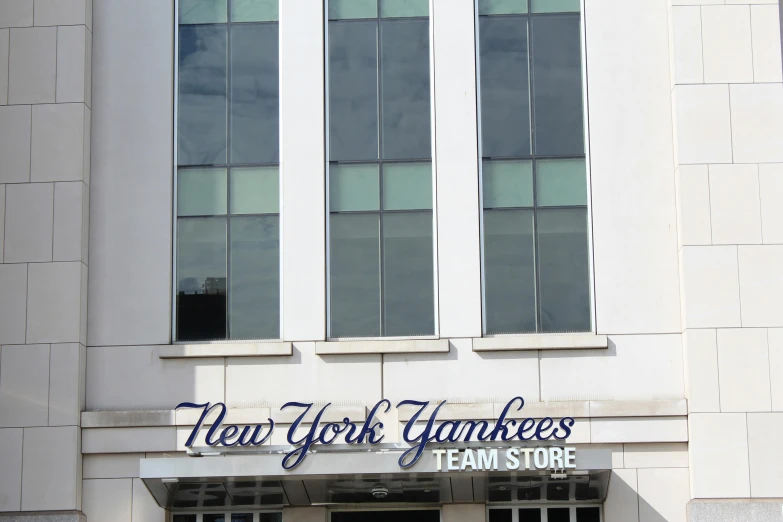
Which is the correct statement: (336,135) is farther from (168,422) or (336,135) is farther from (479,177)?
(168,422)

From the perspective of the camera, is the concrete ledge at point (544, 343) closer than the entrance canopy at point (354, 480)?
No

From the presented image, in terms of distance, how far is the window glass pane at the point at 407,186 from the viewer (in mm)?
22156

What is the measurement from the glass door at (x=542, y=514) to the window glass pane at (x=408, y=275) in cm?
324

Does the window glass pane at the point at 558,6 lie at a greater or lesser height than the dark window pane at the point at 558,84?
greater

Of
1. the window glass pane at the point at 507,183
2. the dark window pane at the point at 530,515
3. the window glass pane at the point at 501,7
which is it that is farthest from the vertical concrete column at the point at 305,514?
the window glass pane at the point at 501,7

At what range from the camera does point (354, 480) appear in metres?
20.5

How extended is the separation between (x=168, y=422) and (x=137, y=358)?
129 centimetres

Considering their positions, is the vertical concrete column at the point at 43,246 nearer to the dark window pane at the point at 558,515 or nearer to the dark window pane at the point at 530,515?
the dark window pane at the point at 530,515

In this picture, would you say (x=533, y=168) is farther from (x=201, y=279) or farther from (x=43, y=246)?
(x=43, y=246)

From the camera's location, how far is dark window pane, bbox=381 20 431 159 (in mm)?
22375

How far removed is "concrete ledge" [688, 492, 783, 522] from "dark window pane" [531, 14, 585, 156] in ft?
20.6

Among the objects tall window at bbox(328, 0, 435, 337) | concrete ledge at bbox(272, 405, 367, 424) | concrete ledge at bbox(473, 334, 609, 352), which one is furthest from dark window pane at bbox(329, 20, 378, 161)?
concrete ledge at bbox(272, 405, 367, 424)

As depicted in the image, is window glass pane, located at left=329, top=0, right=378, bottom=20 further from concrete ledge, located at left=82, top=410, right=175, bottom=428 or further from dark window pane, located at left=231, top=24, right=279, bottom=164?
concrete ledge, located at left=82, top=410, right=175, bottom=428

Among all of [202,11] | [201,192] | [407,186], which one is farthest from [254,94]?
[407,186]
